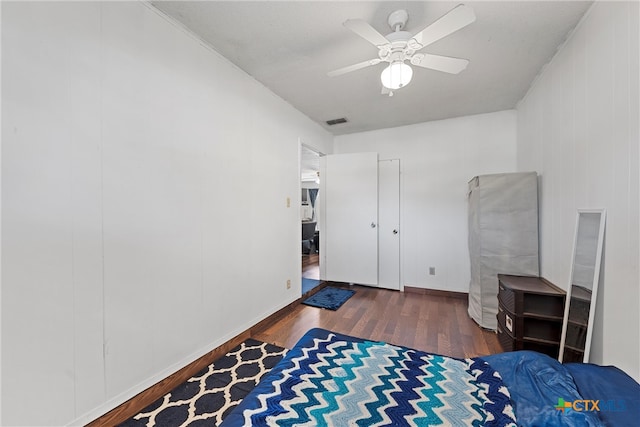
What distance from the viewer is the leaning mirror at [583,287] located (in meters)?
1.51

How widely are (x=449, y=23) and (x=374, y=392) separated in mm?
1890

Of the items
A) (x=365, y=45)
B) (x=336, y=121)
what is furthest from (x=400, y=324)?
(x=336, y=121)

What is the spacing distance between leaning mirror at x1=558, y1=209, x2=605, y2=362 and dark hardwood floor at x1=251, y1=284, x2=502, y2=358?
0.59 m

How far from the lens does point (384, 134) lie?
3959mm

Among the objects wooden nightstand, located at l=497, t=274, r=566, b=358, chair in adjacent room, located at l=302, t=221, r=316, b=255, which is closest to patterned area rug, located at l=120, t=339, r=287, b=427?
wooden nightstand, located at l=497, t=274, r=566, b=358

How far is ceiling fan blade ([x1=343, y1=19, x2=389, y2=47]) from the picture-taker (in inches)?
53.9

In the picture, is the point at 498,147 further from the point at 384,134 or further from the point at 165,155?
the point at 165,155

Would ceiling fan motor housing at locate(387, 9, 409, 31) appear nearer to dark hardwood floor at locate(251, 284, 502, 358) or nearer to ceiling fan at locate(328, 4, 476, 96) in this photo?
ceiling fan at locate(328, 4, 476, 96)

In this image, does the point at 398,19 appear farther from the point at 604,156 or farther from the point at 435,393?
the point at 435,393

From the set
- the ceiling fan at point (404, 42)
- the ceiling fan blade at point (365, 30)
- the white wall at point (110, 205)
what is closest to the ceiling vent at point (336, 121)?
the white wall at point (110, 205)

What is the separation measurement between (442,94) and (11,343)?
148 inches

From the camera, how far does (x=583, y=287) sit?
64.8 inches

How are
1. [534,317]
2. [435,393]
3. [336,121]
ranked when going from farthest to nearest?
[336,121], [534,317], [435,393]

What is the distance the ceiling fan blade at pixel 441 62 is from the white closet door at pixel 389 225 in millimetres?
2103
